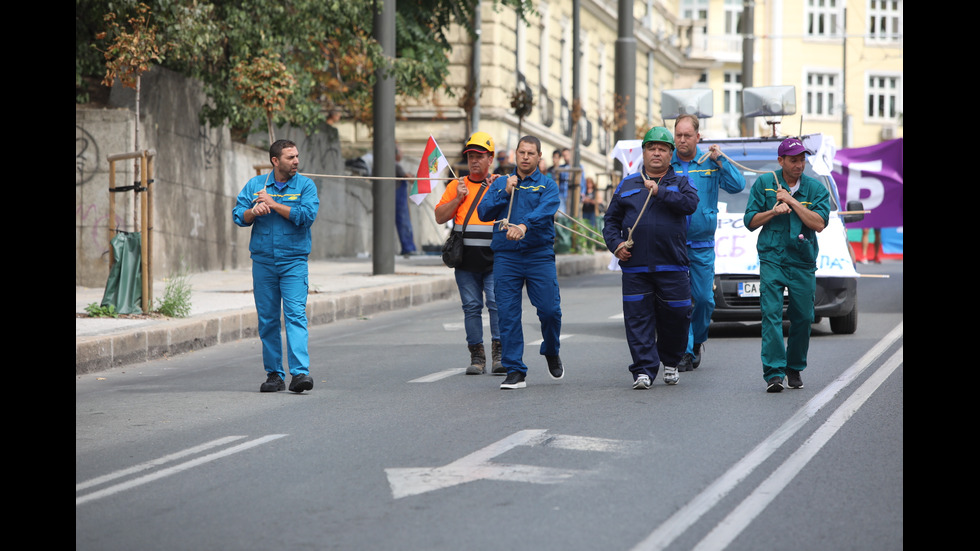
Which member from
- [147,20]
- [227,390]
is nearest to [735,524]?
[227,390]

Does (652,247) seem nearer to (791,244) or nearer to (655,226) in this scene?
(655,226)

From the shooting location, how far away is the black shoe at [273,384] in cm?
976

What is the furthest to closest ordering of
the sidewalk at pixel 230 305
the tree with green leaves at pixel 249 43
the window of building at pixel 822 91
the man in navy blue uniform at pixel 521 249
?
the window of building at pixel 822 91 < the tree with green leaves at pixel 249 43 < the sidewalk at pixel 230 305 < the man in navy blue uniform at pixel 521 249

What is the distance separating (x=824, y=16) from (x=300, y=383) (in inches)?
2361

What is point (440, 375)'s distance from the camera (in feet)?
34.5

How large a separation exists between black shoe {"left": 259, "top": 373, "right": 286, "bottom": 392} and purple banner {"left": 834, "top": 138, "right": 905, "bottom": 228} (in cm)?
1109

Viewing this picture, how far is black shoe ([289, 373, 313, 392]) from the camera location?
954 centimetres

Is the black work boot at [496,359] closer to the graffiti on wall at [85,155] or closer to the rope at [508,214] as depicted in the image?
the rope at [508,214]

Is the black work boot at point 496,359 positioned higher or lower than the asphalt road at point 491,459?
higher

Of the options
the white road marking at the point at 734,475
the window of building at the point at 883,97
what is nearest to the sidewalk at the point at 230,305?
the white road marking at the point at 734,475

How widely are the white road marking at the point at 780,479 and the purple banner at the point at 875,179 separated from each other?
982 centimetres

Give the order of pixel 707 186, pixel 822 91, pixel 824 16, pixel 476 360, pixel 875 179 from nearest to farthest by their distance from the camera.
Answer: pixel 707 186 → pixel 476 360 → pixel 875 179 → pixel 822 91 → pixel 824 16


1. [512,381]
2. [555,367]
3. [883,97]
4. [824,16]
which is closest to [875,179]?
[555,367]

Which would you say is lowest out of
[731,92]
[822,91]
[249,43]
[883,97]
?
[249,43]
